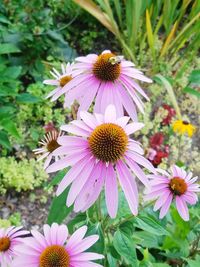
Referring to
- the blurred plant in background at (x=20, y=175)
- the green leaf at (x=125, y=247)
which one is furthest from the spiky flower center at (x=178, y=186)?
the blurred plant in background at (x=20, y=175)

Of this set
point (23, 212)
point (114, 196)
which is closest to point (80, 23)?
point (23, 212)

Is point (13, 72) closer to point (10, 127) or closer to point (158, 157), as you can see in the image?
point (10, 127)

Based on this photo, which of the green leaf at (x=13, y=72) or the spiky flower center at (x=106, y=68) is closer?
the spiky flower center at (x=106, y=68)

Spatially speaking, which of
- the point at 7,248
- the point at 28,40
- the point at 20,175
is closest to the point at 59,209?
the point at 7,248

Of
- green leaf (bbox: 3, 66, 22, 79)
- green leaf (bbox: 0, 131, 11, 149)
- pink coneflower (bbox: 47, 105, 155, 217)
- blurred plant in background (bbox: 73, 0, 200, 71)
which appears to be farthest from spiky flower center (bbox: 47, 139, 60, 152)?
blurred plant in background (bbox: 73, 0, 200, 71)

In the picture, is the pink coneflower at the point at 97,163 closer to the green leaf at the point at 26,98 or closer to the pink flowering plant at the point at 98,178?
the pink flowering plant at the point at 98,178

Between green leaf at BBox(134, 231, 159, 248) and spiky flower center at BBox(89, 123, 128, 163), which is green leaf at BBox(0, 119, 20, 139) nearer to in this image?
green leaf at BBox(134, 231, 159, 248)
